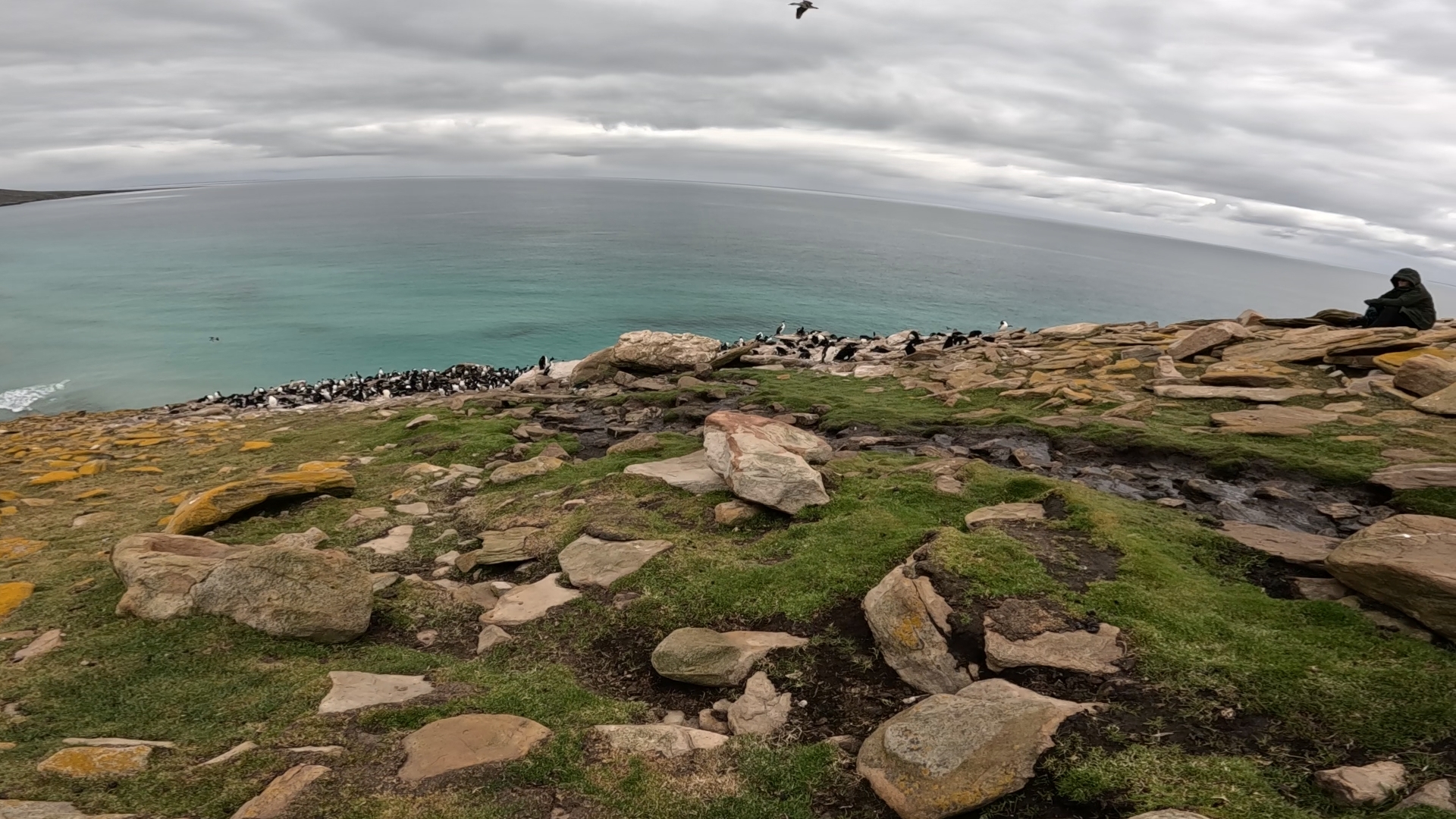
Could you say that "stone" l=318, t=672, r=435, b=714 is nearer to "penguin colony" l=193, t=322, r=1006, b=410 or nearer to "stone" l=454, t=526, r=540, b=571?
"stone" l=454, t=526, r=540, b=571

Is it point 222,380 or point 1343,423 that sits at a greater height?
point 1343,423

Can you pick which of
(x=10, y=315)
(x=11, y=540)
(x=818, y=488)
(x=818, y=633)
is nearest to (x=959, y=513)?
(x=818, y=488)

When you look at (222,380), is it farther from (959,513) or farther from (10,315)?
(959,513)

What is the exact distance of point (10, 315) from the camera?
76125 millimetres

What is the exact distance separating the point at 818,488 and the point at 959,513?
2434 millimetres

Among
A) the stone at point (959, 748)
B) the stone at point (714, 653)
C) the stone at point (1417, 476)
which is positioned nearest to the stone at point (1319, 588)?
the stone at point (959, 748)

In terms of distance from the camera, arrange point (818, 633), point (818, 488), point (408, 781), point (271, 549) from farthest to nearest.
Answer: point (818, 488), point (271, 549), point (818, 633), point (408, 781)

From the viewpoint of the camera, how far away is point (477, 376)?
132 feet

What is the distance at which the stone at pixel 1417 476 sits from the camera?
11438mm

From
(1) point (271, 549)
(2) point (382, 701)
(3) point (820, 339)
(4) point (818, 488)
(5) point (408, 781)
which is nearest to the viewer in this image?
(5) point (408, 781)

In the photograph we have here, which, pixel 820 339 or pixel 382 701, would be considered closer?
pixel 382 701

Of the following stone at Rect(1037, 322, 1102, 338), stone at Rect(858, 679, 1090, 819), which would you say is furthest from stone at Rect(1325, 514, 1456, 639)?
stone at Rect(1037, 322, 1102, 338)

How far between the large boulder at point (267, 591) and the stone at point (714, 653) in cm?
449

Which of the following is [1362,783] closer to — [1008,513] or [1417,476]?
[1008,513]
